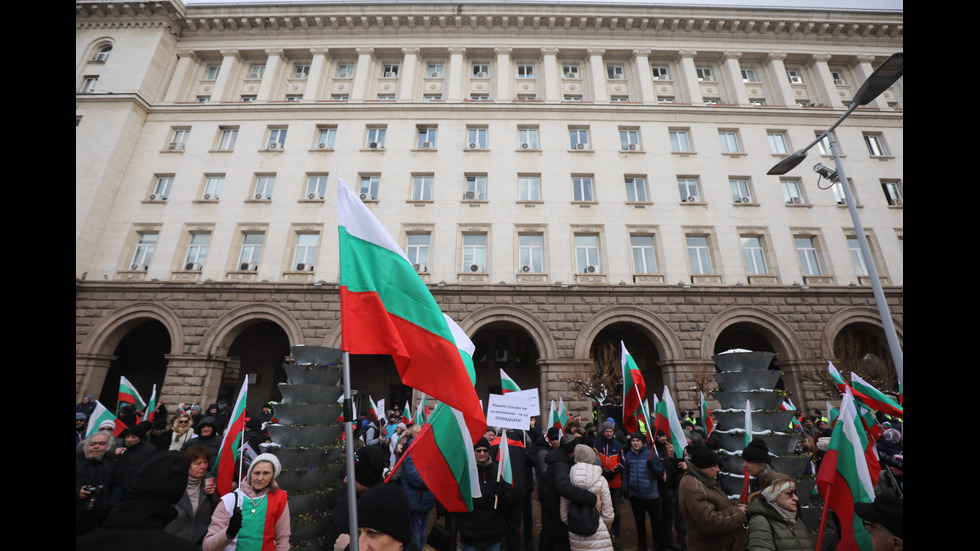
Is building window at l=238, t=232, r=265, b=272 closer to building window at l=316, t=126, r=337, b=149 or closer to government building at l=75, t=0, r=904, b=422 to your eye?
government building at l=75, t=0, r=904, b=422

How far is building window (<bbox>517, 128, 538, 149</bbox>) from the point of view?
67.9ft

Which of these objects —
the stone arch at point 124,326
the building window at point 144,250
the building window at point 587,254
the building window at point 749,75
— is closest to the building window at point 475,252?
the building window at point 587,254

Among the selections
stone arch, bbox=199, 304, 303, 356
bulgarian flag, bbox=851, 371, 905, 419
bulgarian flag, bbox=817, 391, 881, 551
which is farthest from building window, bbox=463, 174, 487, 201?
bulgarian flag, bbox=817, 391, 881, 551

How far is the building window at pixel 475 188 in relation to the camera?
1945 centimetres

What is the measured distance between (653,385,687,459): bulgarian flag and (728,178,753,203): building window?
50.7ft

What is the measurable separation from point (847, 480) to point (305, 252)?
19.3 m

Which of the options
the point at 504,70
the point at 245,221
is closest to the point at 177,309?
the point at 245,221

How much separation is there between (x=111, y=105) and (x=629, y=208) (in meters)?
26.8

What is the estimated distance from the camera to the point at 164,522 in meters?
2.41

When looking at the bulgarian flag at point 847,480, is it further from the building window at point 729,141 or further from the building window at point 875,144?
the building window at point 875,144

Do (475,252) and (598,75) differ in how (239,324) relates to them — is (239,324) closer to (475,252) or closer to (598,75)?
(475,252)

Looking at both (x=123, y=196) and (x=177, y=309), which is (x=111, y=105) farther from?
(x=177, y=309)

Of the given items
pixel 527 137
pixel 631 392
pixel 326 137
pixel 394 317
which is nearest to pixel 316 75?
pixel 326 137

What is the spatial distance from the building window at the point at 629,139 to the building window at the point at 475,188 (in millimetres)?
7317
